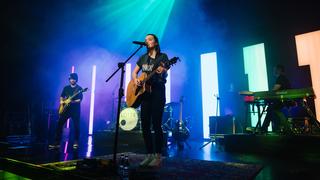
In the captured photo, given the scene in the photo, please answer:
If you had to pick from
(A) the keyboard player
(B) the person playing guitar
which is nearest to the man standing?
(B) the person playing guitar

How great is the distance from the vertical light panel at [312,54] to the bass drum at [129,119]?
5.55 m

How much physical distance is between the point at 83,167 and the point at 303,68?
715 centimetres

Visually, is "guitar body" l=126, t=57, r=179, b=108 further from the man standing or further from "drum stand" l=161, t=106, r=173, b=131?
"drum stand" l=161, t=106, r=173, b=131

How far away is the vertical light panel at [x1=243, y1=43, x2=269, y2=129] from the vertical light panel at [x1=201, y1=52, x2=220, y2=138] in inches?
50.4

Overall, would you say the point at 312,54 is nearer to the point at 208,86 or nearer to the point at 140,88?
the point at 208,86

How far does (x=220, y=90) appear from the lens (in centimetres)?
895

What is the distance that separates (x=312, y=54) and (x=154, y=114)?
631 centimetres

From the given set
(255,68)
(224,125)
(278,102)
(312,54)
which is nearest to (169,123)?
(224,125)

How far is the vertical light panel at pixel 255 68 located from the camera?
25.9 ft

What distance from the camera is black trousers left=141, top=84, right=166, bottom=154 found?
2955mm

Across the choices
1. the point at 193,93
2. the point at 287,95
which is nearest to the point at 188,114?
the point at 193,93

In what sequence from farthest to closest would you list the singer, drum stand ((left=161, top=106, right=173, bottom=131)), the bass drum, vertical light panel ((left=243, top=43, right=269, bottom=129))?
vertical light panel ((left=243, top=43, right=269, bottom=129)) → the bass drum → drum stand ((left=161, top=106, right=173, bottom=131)) → the singer

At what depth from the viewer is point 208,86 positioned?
9.23 m

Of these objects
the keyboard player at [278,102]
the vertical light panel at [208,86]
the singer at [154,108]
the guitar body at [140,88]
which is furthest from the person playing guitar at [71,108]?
the vertical light panel at [208,86]
